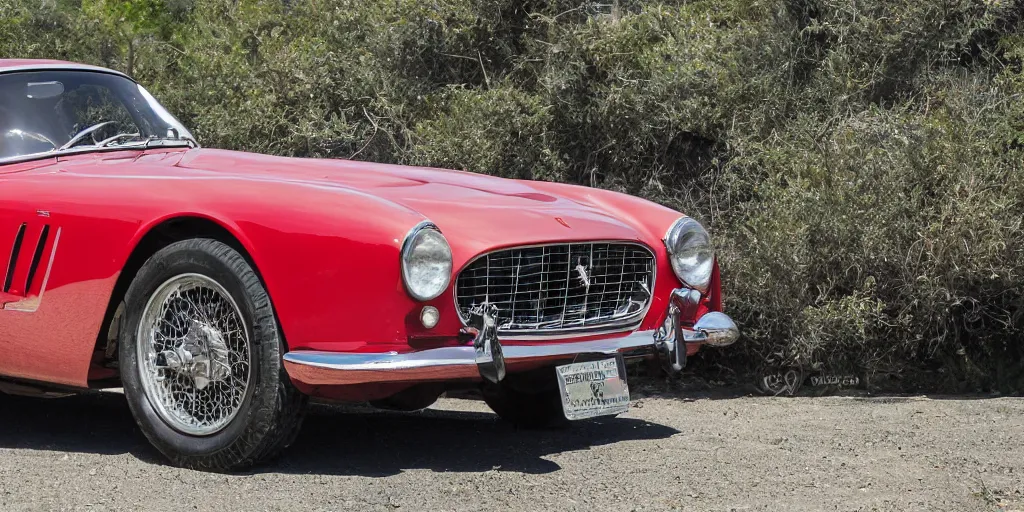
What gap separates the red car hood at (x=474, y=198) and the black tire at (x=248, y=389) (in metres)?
0.41

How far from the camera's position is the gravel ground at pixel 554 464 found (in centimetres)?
359

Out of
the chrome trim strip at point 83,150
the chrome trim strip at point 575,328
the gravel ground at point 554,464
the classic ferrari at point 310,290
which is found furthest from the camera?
the chrome trim strip at point 83,150

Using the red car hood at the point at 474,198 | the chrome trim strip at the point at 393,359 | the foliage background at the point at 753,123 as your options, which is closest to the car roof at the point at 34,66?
the red car hood at the point at 474,198

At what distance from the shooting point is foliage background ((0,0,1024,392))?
22.7 feet

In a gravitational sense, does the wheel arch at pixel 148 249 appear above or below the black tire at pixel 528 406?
above

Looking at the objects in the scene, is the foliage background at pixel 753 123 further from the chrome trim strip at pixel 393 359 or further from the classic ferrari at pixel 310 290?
the chrome trim strip at pixel 393 359

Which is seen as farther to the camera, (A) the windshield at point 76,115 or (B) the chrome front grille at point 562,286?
(A) the windshield at point 76,115

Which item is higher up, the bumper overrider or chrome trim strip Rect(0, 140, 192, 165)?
chrome trim strip Rect(0, 140, 192, 165)

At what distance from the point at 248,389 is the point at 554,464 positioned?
3.73 ft

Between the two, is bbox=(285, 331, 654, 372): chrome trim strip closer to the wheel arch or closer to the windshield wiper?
the wheel arch

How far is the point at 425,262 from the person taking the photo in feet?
12.2

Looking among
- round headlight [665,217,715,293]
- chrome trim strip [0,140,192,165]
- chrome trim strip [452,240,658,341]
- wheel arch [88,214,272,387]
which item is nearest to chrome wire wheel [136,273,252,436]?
wheel arch [88,214,272,387]

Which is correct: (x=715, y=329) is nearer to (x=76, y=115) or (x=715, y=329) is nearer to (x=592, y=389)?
(x=592, y=389)

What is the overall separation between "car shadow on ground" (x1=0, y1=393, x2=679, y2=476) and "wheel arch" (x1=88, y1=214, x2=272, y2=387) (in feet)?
1.12
